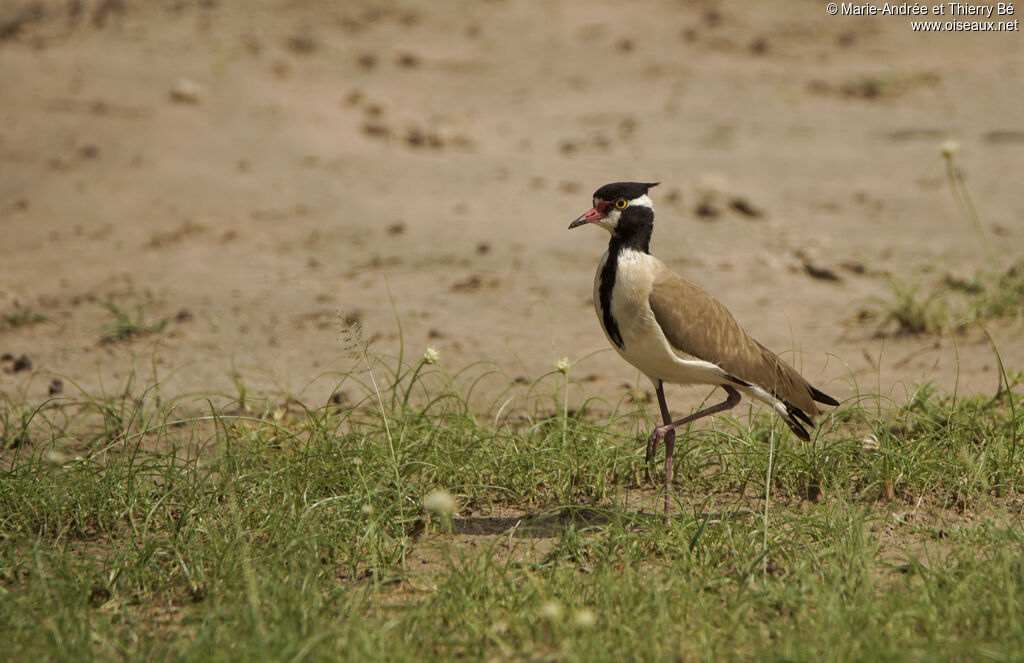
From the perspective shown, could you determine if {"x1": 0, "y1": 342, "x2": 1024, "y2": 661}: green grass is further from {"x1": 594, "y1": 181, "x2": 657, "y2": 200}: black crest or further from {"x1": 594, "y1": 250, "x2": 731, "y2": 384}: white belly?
{"x1": 594, "y1": 181, "x2": 657, "y2": 200}: black crest

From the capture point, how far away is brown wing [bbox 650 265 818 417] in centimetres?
428

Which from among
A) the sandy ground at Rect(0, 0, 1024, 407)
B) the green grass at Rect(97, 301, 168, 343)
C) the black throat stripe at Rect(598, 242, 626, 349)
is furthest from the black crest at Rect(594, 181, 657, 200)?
the green grass at Rect(97, 301, 168, 343)

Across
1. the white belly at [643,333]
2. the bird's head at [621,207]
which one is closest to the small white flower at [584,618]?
the white belly at [643,333]

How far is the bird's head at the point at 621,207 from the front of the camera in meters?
4.49

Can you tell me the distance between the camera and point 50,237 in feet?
25.4

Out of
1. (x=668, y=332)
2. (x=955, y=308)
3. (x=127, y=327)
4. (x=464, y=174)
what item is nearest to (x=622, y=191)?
(x=668, y=332)

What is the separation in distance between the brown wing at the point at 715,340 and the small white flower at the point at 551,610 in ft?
4.38

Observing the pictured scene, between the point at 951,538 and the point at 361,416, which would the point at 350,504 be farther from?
the point at 951,538

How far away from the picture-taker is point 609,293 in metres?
4.32

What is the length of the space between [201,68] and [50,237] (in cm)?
327

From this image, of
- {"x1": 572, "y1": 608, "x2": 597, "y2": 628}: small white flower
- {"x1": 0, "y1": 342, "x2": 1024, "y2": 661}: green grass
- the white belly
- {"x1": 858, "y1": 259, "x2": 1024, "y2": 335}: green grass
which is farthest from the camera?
{"x1": 858, "y1": 259, "x2": 1024, "y2": 335}: green grass

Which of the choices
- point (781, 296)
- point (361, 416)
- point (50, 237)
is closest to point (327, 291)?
point (361, 416)

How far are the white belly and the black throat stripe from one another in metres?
0.02

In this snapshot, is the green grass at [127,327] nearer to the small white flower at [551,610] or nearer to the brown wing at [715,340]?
the brown wing at [715,340]
